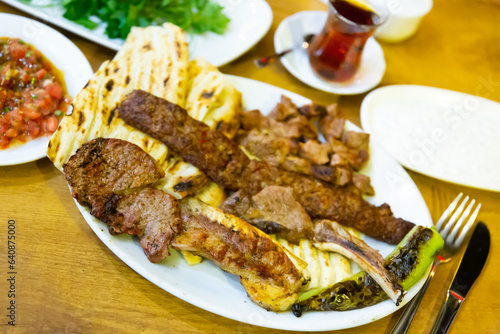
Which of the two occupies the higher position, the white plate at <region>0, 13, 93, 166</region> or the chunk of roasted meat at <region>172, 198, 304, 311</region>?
the white plate at <region>0, 13, 93, 166</region>

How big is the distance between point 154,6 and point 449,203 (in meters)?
3.67

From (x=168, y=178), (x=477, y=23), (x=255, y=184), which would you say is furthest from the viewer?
(x=477, y=23)

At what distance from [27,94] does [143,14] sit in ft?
5.06

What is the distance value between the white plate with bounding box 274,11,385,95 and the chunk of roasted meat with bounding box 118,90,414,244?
1.38 m

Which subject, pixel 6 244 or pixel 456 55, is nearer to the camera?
pixel 6 244

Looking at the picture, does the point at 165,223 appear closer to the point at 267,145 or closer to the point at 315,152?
the point at 267,145

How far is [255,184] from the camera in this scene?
276cm

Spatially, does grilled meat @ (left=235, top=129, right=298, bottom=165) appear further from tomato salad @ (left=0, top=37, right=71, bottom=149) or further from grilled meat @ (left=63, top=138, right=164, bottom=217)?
tomato salad @ (left=0, top=37, right=71, bottom=149)

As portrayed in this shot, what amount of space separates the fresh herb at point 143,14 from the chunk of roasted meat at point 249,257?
2.29 meters

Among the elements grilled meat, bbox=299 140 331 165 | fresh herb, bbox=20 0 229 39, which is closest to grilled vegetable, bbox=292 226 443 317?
grilled meat, bbox=299 140 331 165

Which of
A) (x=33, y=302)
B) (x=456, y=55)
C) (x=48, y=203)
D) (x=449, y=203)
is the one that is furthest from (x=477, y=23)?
(x=33, y=302)

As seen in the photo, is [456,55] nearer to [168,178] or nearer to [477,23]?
[477,23]

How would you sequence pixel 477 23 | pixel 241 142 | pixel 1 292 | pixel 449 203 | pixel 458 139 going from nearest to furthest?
pixel 1 292, pixel 241 142, pixel 449 203, pixel 458 139, pixel 477 23

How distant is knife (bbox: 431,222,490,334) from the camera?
2.63 m
